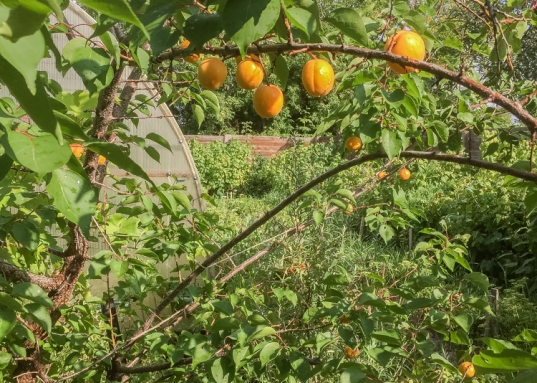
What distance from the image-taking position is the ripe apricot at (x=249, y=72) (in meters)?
1.11

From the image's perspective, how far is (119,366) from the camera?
180 centimetres

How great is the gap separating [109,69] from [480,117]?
152cm

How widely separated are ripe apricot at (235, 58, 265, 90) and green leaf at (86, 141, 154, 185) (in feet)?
1.47

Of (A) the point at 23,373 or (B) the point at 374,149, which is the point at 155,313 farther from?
(B) the point at 374,149

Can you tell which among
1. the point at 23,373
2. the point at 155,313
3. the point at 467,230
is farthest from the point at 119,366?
the point at 467,230

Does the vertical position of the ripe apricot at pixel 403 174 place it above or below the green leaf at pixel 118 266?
below

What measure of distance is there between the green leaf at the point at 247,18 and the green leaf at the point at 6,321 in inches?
28.8

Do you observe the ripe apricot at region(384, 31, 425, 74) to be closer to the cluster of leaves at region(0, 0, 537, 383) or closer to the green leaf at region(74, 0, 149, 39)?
the cluster of leaves at region(0, 0, 537, 383)

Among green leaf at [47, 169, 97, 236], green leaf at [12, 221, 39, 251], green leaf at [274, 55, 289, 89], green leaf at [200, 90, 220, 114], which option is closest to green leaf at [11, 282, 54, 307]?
green leaf at [12, 221, 39, 251]

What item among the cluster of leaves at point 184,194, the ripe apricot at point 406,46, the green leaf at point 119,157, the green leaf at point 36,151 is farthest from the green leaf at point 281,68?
the green leaf at point 36,151

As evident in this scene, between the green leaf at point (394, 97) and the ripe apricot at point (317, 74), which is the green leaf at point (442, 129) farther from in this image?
the ripe apricot at point (317, 74)

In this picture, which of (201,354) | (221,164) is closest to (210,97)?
(201,354)

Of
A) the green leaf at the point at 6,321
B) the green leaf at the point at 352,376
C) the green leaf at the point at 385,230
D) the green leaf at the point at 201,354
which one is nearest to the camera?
the green leaf at the point at 6,321

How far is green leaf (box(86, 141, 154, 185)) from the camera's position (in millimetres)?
700
